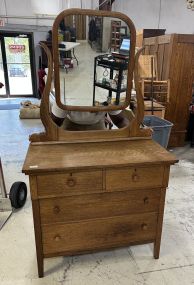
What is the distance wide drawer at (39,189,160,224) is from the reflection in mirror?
0.59 m

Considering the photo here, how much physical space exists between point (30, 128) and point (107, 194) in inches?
137

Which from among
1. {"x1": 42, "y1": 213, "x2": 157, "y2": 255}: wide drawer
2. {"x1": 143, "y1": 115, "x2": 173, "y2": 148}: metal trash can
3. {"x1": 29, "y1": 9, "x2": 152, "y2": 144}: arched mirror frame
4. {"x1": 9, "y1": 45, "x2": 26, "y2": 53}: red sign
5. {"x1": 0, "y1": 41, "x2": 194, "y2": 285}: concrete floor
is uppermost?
{"x1": 9, "y1": 45, "x2": 26, "y2": 53}: red sign

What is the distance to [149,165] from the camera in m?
1.31

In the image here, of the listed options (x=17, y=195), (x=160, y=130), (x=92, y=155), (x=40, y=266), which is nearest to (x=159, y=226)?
(x=92, y=155)

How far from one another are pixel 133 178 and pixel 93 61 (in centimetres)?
85

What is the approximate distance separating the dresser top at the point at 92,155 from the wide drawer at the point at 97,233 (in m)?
0.40

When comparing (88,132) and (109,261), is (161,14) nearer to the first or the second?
(88,132)

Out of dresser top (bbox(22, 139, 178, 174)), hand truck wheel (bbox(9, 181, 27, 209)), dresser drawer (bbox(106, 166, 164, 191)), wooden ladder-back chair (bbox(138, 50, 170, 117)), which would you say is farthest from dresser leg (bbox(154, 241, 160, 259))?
wooden ladder-back chair (bbox(138, 50, 170, 117))

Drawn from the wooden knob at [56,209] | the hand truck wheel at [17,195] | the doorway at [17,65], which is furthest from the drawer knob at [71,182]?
the doorway at [17,65]

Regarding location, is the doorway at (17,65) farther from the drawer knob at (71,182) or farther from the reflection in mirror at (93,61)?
the drawer knob at (71,182)

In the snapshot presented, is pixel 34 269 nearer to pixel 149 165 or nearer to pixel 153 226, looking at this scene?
pixel 153 226

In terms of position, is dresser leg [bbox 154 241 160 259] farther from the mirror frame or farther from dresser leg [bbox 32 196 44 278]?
the mirror frame

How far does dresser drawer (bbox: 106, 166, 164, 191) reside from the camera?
4.24 ft

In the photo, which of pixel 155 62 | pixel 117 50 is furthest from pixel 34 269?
pixel 155 62
